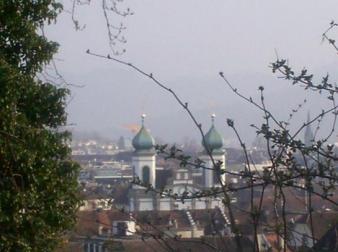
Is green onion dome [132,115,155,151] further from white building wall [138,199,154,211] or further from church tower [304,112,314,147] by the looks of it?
church tower [304,112,314,147]

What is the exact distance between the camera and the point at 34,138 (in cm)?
598

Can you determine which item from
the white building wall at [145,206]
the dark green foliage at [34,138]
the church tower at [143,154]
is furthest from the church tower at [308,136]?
the church tower at [143,154]

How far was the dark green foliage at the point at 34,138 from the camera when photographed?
6180mm

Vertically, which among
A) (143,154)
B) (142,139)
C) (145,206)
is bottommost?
(145,206)

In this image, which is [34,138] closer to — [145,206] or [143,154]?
[145,206]

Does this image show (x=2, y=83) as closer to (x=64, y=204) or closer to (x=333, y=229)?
(x=64, y=204)

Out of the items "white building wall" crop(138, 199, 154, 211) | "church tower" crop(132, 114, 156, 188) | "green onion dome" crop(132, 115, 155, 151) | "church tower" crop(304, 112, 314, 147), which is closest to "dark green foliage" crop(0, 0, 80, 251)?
"church tower" crop(304, 112, 314, 147)

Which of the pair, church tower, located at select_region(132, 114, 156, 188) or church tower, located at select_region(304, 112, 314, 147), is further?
church tower, located at select_region(132, 114, 156, 188)

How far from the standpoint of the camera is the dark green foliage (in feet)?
20.3

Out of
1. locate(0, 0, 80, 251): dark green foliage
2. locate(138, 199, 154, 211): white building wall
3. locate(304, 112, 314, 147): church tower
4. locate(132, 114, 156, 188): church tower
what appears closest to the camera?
locate(304, 112, 314, 147): church tower

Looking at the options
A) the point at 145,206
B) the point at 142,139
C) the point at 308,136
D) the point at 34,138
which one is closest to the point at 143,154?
the point at 142,139

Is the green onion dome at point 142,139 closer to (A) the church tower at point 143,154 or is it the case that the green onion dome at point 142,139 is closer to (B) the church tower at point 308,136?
(A) the church tower at point 143,154

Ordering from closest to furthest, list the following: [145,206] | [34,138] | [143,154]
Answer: [34,138] < [145,206] < [143,154]

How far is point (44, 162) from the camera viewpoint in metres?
6.66
